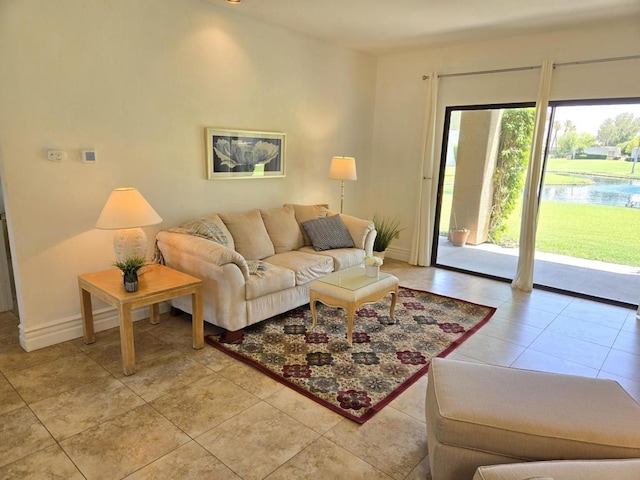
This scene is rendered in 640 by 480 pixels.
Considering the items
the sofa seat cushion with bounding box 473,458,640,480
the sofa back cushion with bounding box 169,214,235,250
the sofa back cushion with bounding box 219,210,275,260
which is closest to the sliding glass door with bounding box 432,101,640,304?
the sofa back cushion with bounding box 219,210,275,260

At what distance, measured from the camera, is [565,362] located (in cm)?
306

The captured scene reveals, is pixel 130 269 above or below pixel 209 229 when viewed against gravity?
below

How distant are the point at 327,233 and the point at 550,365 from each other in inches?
92.0

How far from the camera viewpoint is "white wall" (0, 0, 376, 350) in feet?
9.27

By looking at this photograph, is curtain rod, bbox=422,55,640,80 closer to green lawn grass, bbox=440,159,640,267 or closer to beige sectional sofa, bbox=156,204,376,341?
green lawn grass, bbox=440,159,640,267

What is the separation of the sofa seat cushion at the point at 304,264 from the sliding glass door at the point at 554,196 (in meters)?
2.28

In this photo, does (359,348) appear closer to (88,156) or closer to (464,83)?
(88,156)

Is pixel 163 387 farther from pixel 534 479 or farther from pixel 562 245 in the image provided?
pixel 562 245

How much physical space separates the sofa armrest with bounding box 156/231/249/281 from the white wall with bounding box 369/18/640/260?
10.4ft

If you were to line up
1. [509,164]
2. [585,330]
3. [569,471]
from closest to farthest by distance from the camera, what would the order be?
[569,471]
[585,330]
[509,164]

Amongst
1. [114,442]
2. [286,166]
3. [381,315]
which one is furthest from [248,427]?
[286,166]

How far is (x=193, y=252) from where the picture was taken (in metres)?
3.23

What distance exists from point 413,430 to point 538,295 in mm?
2997

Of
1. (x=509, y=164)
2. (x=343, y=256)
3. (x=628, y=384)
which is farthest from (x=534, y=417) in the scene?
(x=509, y=164)
